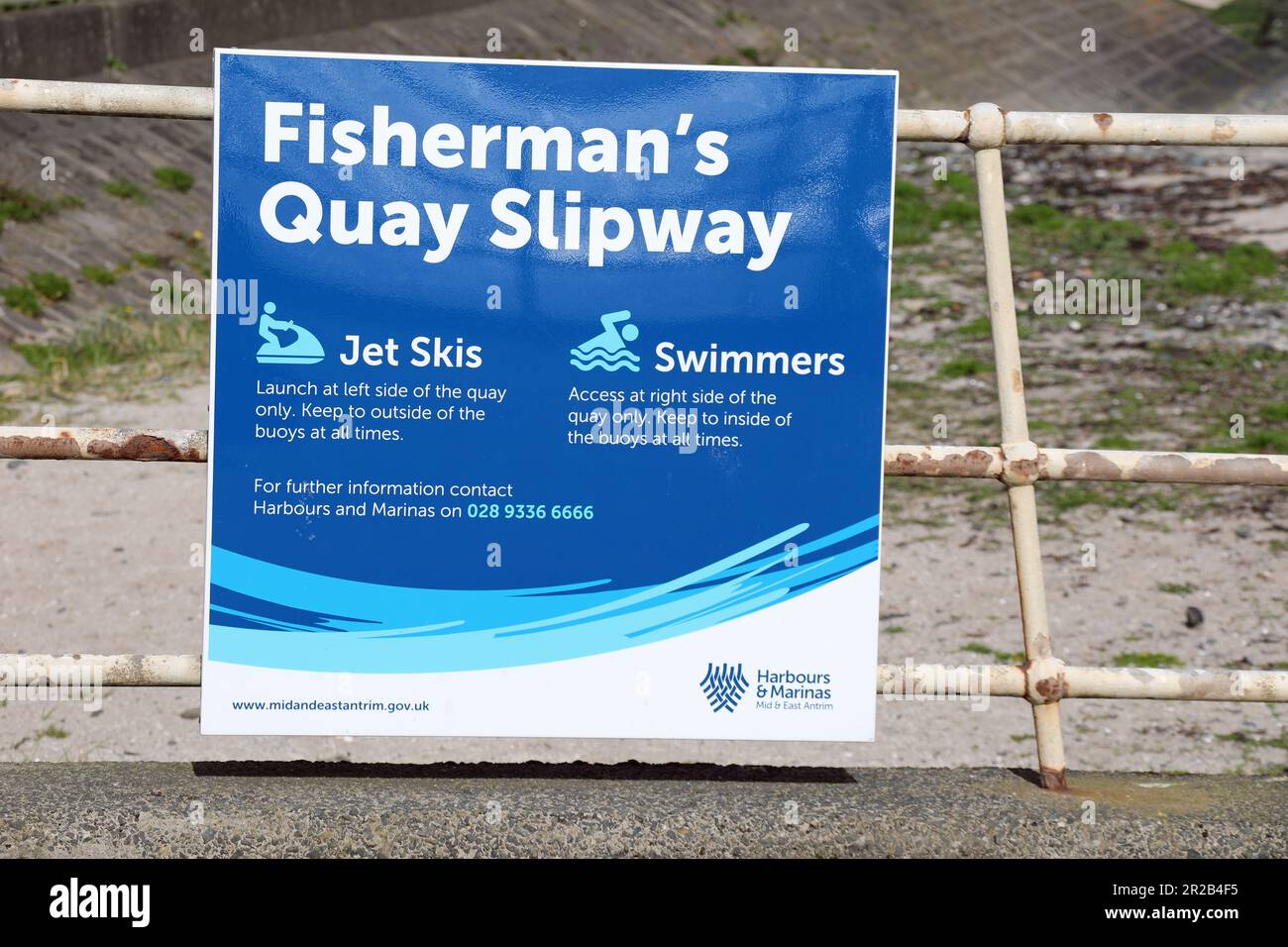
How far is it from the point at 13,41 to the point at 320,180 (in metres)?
9.64

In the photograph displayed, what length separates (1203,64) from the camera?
2366 cm

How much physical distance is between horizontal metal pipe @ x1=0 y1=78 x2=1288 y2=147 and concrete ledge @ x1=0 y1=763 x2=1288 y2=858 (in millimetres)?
1272

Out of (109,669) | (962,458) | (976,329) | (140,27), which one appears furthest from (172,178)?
(962,458)

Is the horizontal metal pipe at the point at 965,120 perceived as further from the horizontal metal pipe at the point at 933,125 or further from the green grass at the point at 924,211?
the green grass at the point at 924,211

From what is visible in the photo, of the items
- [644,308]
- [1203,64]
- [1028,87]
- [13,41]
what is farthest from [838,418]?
[1203,64]

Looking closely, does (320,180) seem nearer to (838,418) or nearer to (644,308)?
(644,308)

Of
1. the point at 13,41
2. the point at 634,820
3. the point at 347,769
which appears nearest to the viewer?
the point at 634,820

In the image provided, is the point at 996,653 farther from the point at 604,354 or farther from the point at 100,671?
the point at 100,671

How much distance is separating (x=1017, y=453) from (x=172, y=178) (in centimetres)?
945

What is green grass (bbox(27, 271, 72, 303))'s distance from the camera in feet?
30.4

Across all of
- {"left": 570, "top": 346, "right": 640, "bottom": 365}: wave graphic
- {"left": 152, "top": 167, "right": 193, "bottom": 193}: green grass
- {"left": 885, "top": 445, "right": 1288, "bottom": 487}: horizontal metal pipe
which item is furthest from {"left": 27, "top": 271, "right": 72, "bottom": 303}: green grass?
{"left": 885, "top": 445, "right": 1288, "bottom": 487}: horizontal metal pipe

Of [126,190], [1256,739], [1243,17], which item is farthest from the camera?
[1243,17]

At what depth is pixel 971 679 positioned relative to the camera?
289cm

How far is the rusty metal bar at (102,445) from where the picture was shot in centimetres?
283
